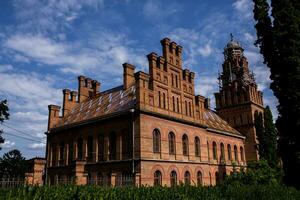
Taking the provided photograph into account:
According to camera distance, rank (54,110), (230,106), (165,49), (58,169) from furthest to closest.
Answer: (230,106), (54,110), (58,169), (165,49)

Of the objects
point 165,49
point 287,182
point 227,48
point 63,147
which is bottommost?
point 287,182

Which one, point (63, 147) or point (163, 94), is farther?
point (63, 147)

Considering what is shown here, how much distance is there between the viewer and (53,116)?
34312 millimetres

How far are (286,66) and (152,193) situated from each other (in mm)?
12292

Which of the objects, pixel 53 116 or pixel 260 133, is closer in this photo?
pixel 53 116

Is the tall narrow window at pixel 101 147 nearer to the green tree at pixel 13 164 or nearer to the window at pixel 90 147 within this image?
the window at pixel 90 147

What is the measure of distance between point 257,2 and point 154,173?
14.8m

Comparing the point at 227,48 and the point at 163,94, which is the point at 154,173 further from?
the point at 227,48

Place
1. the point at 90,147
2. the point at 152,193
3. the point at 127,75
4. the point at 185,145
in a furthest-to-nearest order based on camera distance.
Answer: the point at 127,75
the point at 90,147
the point at 185,145
the point at 152,193

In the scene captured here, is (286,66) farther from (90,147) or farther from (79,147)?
(79,147)

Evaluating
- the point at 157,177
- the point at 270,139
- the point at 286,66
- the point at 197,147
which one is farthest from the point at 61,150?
the point at 270,139

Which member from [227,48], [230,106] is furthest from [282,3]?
[227,48]

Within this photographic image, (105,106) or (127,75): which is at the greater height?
(127,75)

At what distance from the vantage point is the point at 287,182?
17.2m
